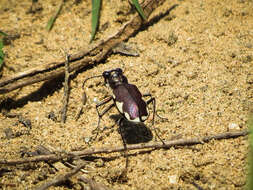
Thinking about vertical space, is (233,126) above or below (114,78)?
below

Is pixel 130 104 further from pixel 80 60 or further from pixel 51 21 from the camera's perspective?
pixel 51 21

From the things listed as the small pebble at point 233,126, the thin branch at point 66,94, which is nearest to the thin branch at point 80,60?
the thin branch at point 66,94

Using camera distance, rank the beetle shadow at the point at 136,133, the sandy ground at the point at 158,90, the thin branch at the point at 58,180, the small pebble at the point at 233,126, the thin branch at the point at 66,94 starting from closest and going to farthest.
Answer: the thin branch at the point at 58,180
the sandy ground at the point at 158,90
the small pebble at the point at 233,126
the beetle shadow at the point at 136,133
the thin branch at the point at 66,94

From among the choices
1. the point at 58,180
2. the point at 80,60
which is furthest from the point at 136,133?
the point at 80,60

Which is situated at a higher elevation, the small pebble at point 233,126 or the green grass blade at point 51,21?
the green grass blade at point 51,21

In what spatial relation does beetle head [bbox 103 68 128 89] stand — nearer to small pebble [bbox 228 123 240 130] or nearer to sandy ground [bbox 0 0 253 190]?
sandy ground [bbox 0 0 253 190]

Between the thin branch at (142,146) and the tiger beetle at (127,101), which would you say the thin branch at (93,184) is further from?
the tiger beetle at (127,101)

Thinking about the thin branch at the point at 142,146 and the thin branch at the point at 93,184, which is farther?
the thin branch at the point at 142,146

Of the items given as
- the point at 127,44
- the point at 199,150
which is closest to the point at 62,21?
the point at 127,44
